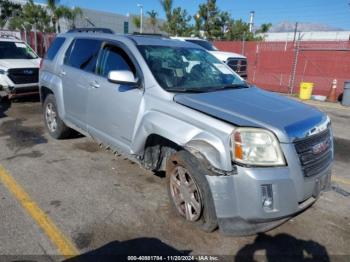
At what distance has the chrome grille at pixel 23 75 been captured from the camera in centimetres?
888

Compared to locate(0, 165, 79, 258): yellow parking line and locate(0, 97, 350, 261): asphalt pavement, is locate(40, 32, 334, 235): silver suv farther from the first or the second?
locate(0, 165, 79, 258): yellow parking line

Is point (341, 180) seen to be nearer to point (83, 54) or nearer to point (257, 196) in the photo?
point (257, 196)

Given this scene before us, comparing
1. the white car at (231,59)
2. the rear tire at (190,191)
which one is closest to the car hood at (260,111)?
the rear tire at (190,191)

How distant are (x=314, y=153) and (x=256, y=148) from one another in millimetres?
641

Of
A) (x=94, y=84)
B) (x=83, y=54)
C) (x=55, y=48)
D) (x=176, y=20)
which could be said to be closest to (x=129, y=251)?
(x=94, y=84)

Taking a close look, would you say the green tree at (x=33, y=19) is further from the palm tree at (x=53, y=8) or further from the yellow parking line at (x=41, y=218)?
the yellow parking line at (x=41, y=218)

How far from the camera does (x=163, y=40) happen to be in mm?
4617

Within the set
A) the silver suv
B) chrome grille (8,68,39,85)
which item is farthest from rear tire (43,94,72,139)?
chrome grille (8,68,39,85)

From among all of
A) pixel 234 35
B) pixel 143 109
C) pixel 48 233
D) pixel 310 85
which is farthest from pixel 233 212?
pixel 234 35

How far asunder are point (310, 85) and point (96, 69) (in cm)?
1078

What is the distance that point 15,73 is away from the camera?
8.94 metres

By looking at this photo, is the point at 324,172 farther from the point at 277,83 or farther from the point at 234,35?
the point at 234,35

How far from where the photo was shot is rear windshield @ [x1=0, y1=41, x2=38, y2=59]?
999 cm

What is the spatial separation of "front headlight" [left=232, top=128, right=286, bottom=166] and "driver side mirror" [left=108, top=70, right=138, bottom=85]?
5.04 ft
